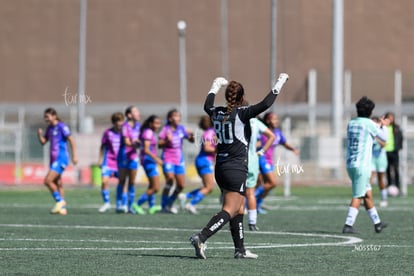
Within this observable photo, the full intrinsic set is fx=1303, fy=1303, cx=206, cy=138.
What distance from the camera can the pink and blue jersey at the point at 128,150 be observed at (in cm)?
2589

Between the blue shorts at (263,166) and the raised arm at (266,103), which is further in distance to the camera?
the blue shorts at (263,166)

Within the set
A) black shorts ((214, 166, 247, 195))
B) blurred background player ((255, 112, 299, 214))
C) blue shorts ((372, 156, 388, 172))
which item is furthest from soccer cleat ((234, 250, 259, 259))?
blue shorts ((372, 156, 388, 172))

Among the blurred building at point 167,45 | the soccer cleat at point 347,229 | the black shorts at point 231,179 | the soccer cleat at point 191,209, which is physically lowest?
the soccer cleat at point 191,209

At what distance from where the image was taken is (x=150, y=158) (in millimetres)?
25750

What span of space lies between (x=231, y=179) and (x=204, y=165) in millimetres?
10325

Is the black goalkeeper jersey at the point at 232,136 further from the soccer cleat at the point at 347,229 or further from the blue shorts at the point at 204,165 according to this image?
the blue shorts at the point at 204,165

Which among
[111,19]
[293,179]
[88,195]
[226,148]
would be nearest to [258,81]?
[111,19]

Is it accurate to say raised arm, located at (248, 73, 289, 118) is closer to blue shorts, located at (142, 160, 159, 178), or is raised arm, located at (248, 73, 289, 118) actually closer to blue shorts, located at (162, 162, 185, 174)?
blue shorts, located at (162, 162, 185, 174)

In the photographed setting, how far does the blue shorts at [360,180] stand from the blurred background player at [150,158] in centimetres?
662

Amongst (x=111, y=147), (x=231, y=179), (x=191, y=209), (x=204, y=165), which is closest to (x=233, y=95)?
(x=231, y=179)

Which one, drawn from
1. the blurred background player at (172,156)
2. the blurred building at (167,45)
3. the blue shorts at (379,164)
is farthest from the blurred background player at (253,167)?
the blurred building at (167,45)

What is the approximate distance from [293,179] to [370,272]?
113 feet

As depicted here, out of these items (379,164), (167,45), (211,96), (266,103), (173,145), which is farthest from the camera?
(167,45)

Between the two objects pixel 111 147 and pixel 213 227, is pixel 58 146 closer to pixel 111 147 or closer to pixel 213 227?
pixel 111 147
